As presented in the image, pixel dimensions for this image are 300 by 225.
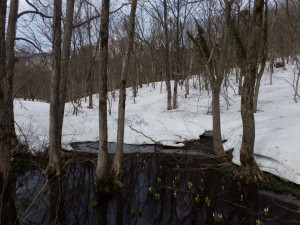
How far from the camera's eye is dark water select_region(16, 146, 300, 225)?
7.02 m

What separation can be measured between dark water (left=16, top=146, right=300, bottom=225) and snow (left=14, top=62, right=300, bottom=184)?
1396mm

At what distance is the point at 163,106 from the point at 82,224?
1913cm

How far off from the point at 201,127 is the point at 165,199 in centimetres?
932

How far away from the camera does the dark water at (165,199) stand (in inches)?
277

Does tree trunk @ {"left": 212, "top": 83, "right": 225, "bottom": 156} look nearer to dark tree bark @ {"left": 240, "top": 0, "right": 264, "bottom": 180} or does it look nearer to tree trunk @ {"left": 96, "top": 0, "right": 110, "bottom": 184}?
dark tree bark @ {"left": 240, "top": 0, "right": 264, "bottom": 180}

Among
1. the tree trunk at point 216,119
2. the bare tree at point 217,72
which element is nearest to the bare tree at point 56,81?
the bare tree at point 217,72

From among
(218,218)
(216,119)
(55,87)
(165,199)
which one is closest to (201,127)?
(216,119)

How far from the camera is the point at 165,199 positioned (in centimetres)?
820

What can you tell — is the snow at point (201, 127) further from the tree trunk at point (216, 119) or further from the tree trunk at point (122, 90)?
the tree trunk at point (122, 90)

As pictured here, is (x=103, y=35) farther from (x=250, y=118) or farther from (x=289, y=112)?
(x=289, y=112)

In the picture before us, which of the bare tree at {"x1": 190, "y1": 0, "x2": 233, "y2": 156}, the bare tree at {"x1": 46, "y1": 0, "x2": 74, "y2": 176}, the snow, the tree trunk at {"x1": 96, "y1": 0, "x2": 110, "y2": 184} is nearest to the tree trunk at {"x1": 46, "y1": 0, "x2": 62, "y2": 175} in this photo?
the bare tree at {"x1": 46, "y1": 0, "x2": 74, "y2": 176}

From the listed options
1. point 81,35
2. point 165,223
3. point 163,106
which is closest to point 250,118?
point 165,223

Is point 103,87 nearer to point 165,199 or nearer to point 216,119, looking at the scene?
point 165,199

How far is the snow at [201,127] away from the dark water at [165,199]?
1.40 m
